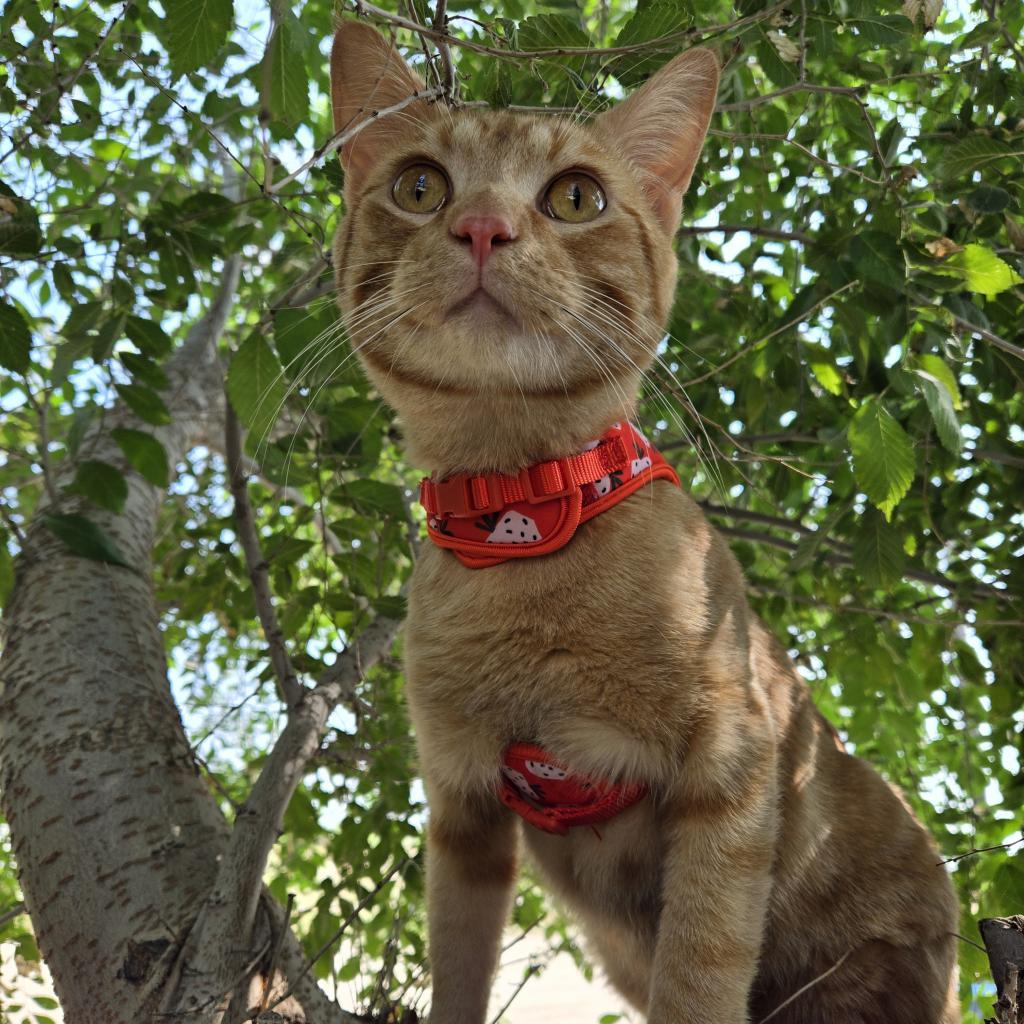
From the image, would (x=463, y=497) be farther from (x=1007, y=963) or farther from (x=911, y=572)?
(x=911, y=572)

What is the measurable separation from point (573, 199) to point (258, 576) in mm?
1193

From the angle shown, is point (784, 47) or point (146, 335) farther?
point (146, 335)

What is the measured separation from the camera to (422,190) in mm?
2162

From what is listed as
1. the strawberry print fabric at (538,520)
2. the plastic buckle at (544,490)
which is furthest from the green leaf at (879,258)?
the plastic buckle at (544,490)

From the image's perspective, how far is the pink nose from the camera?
1819mm

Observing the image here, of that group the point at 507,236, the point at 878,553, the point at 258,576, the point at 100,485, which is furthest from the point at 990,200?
the point at 100,485

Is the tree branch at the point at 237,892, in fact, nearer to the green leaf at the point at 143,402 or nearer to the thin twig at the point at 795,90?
the green leaf at the point at 143,402

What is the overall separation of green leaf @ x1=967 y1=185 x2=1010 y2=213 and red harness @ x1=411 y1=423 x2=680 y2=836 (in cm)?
99

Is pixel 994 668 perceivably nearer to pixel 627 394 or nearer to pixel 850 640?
pixel 850 640

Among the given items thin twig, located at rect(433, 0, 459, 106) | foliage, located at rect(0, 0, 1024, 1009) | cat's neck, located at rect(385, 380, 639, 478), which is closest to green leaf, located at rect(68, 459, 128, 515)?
foliage, located at rect(0, 0, 1024, 1009)

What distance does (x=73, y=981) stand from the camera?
6.43 ft

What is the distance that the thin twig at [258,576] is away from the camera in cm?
248

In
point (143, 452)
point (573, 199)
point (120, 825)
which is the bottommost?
point (120, 825)

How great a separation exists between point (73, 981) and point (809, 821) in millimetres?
1522
